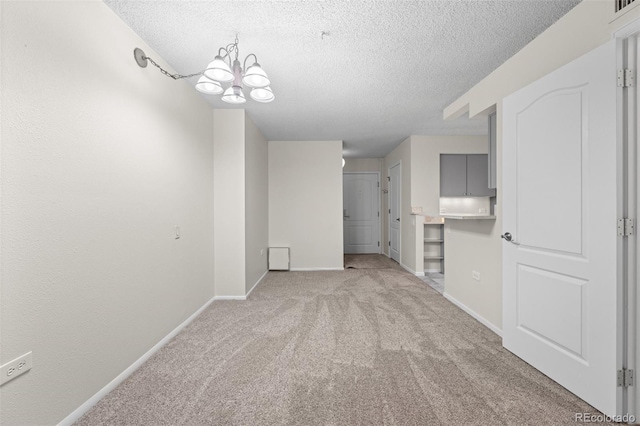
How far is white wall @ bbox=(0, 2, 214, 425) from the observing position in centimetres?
125

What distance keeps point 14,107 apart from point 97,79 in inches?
23.2

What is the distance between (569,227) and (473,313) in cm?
162

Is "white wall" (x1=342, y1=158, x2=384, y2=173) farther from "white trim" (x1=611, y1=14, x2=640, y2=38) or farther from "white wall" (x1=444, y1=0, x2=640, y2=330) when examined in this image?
"white trim" (x1=611, y1=14, x2=640, y2=38)

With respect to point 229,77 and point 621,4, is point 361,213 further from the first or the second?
point 621,4

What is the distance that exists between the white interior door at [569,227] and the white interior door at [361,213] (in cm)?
497

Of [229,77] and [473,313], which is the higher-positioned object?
[229,77]

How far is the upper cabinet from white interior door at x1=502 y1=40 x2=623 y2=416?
3038 mm

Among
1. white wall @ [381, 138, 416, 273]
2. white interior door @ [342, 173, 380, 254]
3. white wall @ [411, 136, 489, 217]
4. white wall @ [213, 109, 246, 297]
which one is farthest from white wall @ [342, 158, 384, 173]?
white wall @ [213, 109, 246, 297]

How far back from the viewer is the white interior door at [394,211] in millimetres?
6000

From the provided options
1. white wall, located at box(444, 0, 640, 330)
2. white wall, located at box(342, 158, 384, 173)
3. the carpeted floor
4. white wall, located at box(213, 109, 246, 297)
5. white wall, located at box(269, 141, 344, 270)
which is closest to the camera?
the carpeted floor

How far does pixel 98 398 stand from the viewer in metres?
1.69

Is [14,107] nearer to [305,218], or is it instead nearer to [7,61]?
[7,61]

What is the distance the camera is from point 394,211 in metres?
6.29

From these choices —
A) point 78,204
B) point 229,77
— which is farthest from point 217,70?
point 78,204
